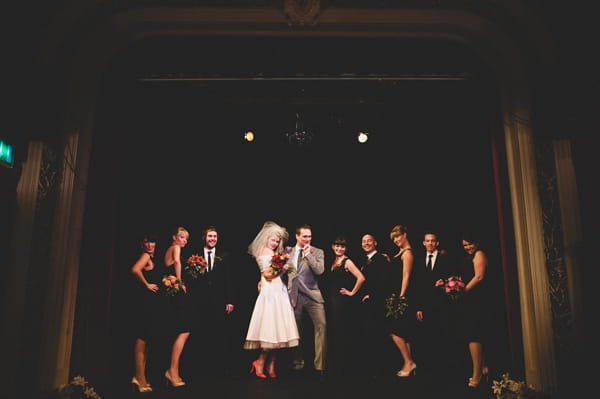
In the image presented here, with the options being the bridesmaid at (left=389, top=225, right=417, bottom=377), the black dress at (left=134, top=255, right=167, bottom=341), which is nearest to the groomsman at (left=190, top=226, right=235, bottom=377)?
the black dress at (left=134, top=255, right=167, bottom=341)

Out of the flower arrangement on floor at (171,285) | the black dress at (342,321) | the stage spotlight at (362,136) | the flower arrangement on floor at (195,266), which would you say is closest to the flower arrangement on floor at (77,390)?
the flower arrangement on floor at (171,285)

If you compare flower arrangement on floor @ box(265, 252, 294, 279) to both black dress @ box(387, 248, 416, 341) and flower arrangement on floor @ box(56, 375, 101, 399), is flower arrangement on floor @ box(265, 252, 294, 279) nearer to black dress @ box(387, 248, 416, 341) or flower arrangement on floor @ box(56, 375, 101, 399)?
black dress @ box(387, 248, 416, 341)

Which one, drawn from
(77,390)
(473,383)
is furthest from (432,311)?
(77,390)

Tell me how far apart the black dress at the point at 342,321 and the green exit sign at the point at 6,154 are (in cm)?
391

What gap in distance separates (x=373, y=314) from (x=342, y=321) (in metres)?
0.47

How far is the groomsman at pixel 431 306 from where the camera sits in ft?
19.8

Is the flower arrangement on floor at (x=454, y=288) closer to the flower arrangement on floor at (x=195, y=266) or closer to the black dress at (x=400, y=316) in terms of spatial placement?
the black dress at (x=400, y=316)

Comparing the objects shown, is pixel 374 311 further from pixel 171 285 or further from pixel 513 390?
pixel 171 285

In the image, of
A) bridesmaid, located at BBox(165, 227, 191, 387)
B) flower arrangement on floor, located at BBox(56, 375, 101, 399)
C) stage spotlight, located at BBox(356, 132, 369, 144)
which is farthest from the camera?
stage spotlight, located at BBox(356, 132, 369, 144)

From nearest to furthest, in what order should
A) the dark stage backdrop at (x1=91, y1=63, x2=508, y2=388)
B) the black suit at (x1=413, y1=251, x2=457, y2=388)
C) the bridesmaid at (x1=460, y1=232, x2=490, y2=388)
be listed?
1. the bridesmaid at (x1=460, y1=232, x2=490, y2=388)
2. the dark stage backdrop at (x1=91, y1=63, x2=508, y2=388)
3. the black suit at (x1=413, y1=251, x2=457, y2=388)

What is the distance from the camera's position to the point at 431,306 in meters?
6.10

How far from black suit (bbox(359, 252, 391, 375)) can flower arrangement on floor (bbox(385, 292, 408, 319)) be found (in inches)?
7.5

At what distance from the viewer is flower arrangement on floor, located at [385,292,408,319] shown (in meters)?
6.02

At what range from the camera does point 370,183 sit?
7.20m
